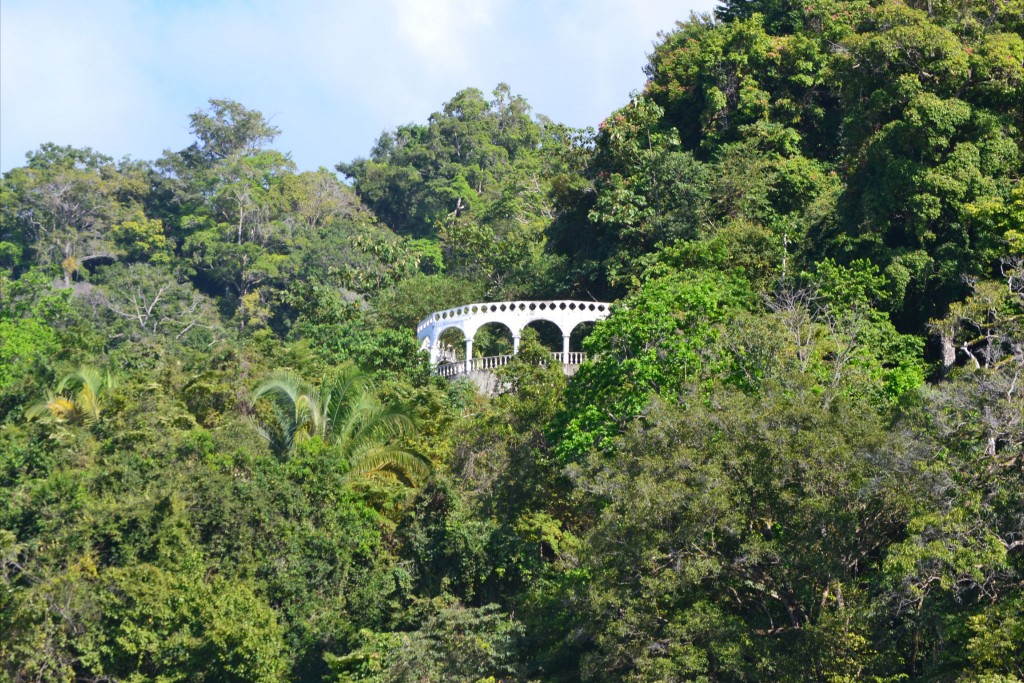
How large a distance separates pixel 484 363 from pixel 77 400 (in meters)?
9.39

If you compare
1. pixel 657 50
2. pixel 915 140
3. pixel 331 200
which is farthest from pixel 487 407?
pixel 331 200

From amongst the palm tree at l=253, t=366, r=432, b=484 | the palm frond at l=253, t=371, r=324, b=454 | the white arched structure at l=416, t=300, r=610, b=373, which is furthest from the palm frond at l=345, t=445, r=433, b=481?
the white arched structure at l=416, t=300, r=610, b=373

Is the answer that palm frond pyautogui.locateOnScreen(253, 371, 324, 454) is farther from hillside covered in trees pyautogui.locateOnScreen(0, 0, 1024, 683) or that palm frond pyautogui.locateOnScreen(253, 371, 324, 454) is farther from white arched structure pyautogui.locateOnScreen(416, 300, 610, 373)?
white arched structure pyautogui.locateOnScreen(416, 300, 610, 373)

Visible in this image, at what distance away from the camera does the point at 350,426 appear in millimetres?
28109

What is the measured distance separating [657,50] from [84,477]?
22.2m

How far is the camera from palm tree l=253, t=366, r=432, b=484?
2725 centimetres

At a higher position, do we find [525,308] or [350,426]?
[525,308]

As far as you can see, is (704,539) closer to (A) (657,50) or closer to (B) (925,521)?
(B) (925,521)

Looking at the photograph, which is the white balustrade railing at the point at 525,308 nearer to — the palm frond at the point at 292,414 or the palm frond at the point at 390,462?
the palm frond at the point at 292,414

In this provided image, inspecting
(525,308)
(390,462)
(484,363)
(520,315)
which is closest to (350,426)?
(390,462)

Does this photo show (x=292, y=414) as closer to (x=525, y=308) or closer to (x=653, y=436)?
(x=525, y=308)

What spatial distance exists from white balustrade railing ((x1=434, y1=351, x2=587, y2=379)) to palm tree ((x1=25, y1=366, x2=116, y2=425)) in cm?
775

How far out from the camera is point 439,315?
35.9 m

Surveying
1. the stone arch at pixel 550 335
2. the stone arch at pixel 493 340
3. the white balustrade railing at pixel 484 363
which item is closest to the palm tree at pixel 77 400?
the white balustrade railing at pixel 484 363
